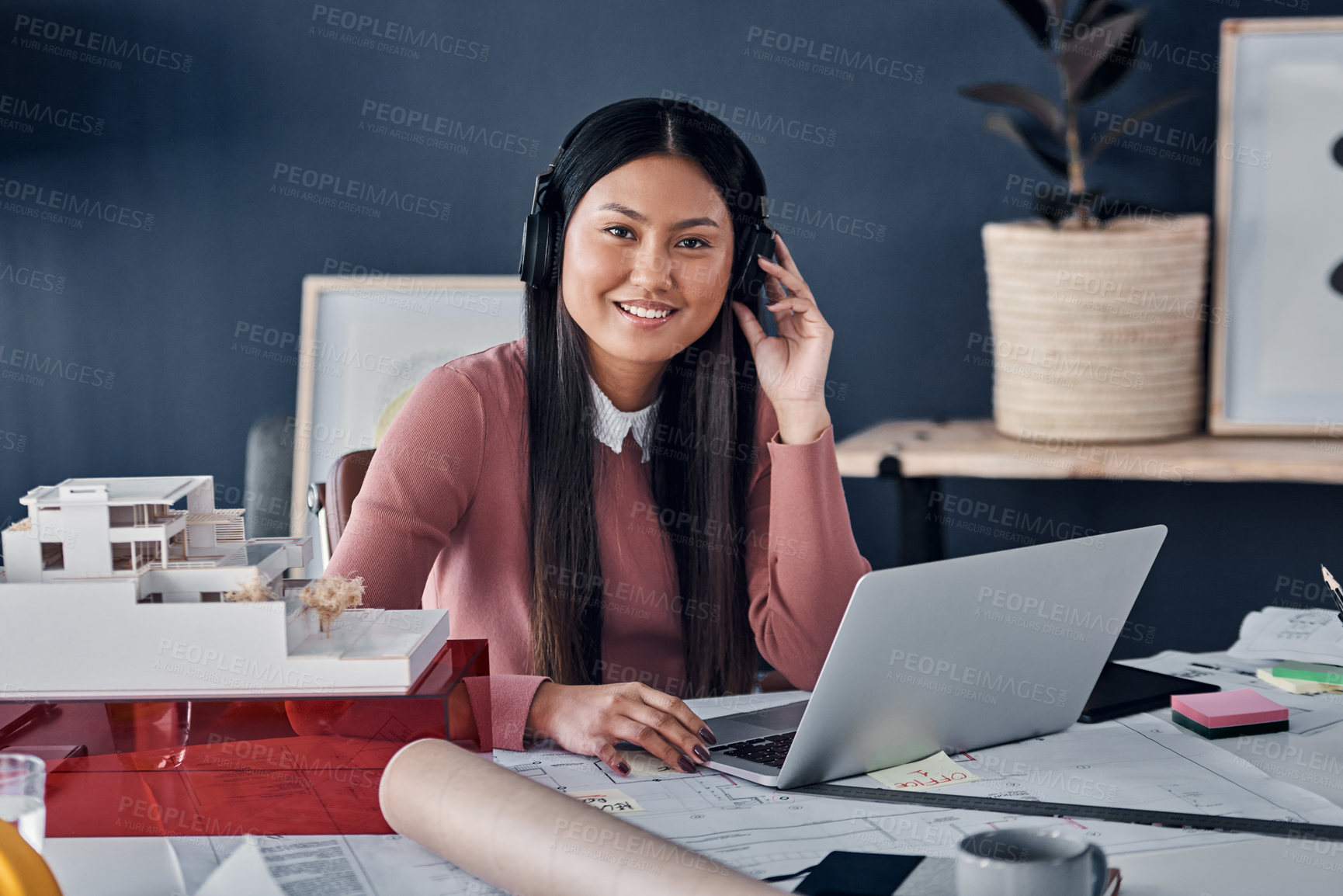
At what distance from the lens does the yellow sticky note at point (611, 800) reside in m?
1.05

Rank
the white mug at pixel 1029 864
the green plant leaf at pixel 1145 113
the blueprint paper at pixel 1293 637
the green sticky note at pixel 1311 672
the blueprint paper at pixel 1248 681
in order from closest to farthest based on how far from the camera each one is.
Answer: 1. the white mug at pixel 1029 864
2. the blueprint paper at pixel 1248 681
3. the green sticky note at pixel 1311 672
4. the blueprint paper at pixel 1293 637
5. the green plant leaf at pixel 1145 113

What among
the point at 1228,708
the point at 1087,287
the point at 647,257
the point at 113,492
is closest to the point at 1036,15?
the point at 1087,287

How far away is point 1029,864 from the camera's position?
76 centimetres

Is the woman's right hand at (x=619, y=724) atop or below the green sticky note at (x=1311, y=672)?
below

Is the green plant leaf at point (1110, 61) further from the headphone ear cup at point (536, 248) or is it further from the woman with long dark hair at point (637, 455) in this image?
the headphone ear cup at point (536, 248)

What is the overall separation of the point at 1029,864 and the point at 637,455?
101 cm

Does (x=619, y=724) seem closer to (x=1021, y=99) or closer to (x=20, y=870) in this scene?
(x=20, y=870)

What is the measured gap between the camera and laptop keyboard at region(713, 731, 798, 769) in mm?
1132

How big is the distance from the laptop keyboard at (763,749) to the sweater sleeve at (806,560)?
387 mm

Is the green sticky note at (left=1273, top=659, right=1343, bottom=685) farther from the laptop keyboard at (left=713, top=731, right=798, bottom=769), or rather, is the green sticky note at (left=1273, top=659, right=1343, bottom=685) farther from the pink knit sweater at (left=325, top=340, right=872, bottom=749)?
the laptop keyboard at (left=713, top=731, right=798, bottom=769)

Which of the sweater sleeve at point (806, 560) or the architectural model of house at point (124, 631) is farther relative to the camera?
the sweater sleeve at point (806, 560)

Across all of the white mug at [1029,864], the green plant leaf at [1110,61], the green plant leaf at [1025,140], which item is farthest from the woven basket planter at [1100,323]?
the white mug at [1029,864]

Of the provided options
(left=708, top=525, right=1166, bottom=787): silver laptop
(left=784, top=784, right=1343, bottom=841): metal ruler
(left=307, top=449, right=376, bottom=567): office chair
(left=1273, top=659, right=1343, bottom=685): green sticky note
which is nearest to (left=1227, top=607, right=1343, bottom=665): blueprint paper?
(left=1273, top=659, right=1343, bottom=685): green sticky note

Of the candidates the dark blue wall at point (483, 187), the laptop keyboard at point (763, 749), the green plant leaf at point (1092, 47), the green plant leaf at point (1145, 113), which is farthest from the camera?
the dark blue wall at point (483, 187)
